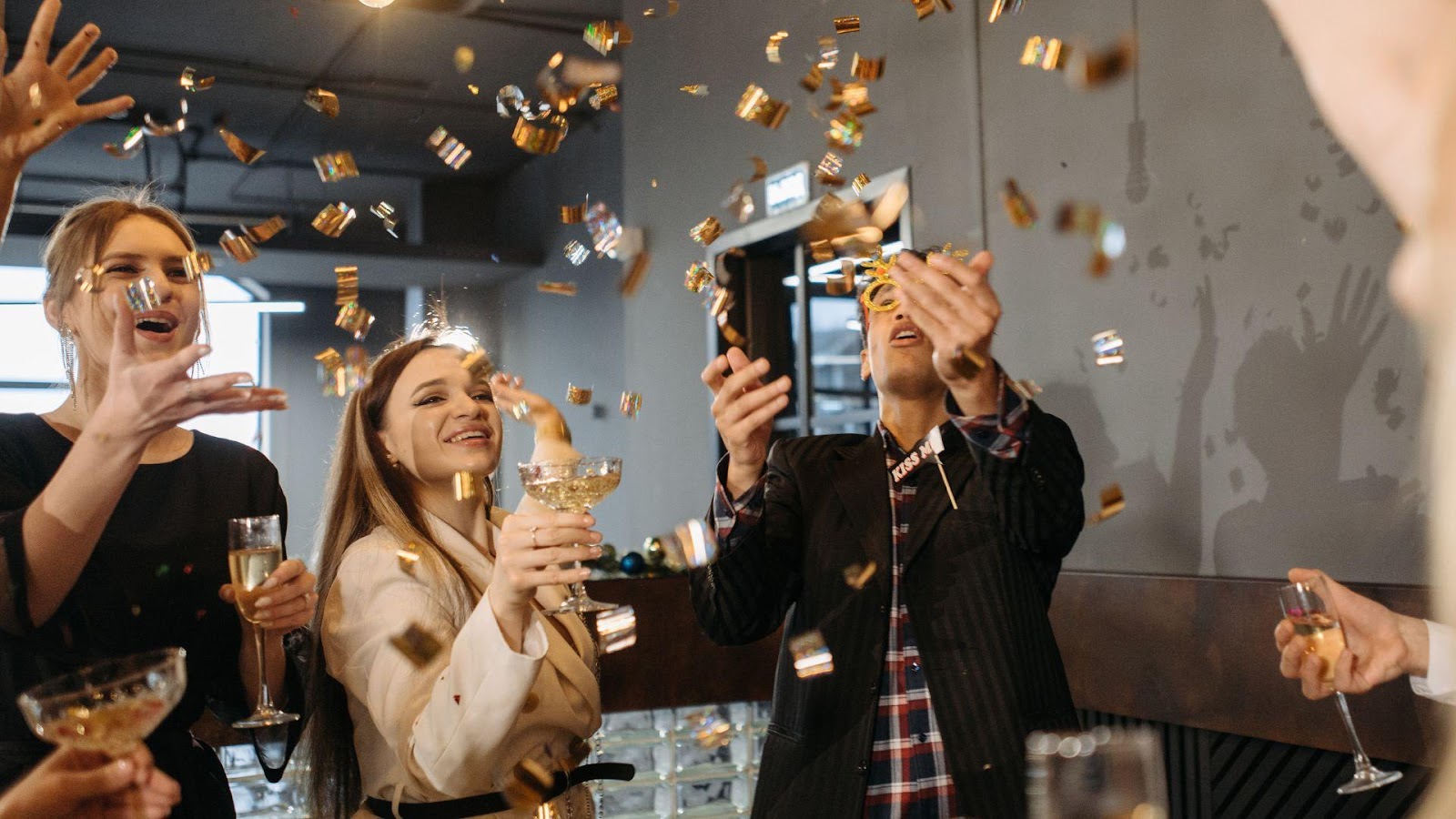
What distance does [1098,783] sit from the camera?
2.42 feet

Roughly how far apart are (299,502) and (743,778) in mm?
8862

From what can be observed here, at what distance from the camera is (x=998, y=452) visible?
6.12ft

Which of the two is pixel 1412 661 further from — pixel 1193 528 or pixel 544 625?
pixel 544 625

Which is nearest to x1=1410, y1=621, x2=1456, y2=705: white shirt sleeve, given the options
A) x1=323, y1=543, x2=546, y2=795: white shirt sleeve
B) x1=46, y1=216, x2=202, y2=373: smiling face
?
x1=323, y1=543, x2=546, y2=795: white shirt sleeve

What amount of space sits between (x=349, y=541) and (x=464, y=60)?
16.8 feet

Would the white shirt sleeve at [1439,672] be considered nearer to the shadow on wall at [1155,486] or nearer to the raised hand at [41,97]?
the shadow on wall at [1155,486]

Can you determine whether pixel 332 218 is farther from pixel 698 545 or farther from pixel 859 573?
pixel 859 573

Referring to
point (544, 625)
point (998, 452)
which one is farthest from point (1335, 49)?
point (544, 625)

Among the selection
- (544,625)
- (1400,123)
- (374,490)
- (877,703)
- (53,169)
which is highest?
(53,169)

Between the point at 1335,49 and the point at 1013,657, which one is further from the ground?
the point at 1335,49

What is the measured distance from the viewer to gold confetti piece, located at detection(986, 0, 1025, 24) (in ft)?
10.9

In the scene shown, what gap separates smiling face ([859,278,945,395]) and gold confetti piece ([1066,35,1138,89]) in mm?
1257

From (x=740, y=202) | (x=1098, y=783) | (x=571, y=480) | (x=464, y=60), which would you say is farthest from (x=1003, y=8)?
(x=464, y=60)

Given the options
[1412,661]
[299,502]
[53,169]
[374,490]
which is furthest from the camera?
[299,502]
